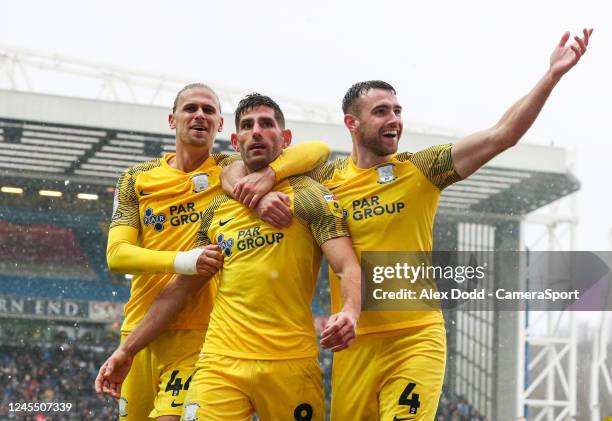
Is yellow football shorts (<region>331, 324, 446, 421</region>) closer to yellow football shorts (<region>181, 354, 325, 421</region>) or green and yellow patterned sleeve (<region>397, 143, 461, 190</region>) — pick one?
yellow football shorts (<region>181, 354, 325, 421</region>)

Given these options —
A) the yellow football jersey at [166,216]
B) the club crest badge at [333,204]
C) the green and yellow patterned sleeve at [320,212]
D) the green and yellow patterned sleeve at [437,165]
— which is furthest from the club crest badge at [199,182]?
the green and yellow patterned sleeve at [437,165]

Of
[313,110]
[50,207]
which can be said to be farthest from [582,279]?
[50,207]

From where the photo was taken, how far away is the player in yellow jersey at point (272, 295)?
355 centimetres

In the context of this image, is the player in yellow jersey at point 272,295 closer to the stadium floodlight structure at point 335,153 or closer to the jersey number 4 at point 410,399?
the jersey number 4 at point 410,399

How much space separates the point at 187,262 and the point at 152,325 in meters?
0.40

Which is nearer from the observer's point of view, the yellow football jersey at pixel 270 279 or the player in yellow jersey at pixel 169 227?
the yellow football jersey at pixel 270 279

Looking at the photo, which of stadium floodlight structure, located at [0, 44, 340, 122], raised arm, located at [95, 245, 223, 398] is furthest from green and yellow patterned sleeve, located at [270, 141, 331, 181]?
stadium floodlight structure, located at [0, 44, 340, 122]

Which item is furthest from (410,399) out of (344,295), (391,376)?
(344,295)

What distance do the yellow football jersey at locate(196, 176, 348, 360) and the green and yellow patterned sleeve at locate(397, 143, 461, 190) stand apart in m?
0.41

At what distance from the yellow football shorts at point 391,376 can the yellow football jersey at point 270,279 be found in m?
0.25

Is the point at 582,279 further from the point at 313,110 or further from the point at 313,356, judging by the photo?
the point at 313,110

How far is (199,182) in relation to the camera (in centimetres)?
420

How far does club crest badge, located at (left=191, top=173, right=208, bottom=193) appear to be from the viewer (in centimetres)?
419

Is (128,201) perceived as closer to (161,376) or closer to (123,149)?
(161,376)
